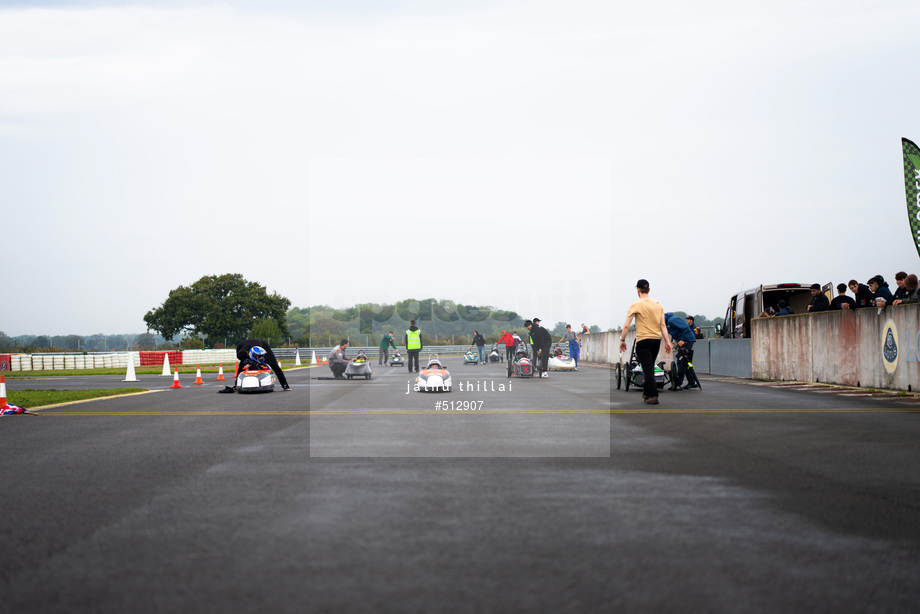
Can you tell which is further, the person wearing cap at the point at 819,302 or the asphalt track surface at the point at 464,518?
the person wearing cap at the point at 819,302

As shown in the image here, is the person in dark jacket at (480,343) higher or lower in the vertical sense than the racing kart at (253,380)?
higher

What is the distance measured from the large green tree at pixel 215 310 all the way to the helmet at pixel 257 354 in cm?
7086

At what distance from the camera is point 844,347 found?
64.0ft

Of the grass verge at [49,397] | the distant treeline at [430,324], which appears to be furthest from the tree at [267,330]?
the grass verge at [49,397]

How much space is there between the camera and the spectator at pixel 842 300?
19753 millimetres

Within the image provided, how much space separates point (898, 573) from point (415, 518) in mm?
2814

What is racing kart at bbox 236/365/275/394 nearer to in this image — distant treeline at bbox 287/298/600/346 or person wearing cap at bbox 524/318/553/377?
person wearing cap at bbox 524/318/553/377

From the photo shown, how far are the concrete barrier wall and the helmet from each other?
42.3 feet

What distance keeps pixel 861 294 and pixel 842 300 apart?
2.61ft

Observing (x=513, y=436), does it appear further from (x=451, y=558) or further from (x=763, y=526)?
(x=451, y=558)

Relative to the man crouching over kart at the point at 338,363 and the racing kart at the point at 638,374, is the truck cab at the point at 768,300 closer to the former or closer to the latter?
the racing kart at the point at 638,374

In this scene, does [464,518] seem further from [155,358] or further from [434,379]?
[155,358]

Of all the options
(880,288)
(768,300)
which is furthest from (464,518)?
(768,300)

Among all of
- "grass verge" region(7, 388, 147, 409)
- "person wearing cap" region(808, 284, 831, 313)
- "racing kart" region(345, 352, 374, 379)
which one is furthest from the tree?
"person wearing cap" region(808, 284, 831, 313)
